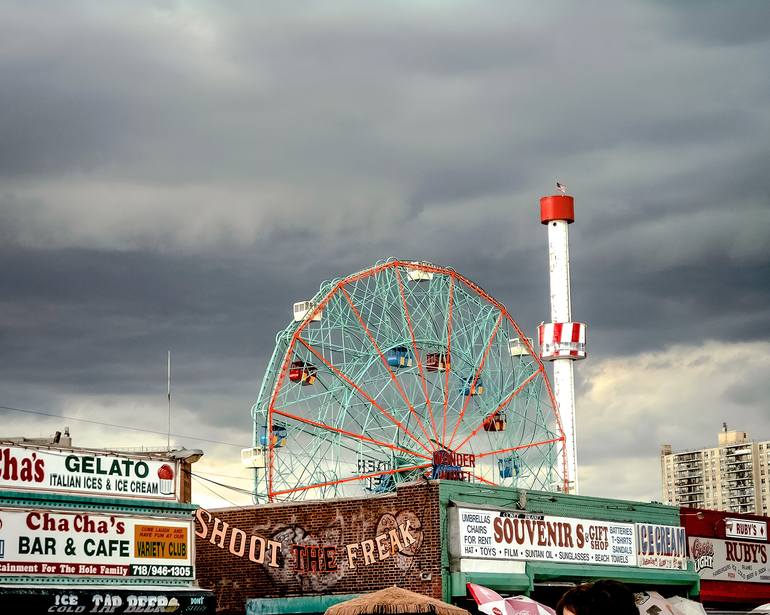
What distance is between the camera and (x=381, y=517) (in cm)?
3041

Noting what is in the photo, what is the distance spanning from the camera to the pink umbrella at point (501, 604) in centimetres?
2914

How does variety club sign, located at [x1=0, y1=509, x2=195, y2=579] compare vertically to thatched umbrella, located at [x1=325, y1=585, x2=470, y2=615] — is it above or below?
above

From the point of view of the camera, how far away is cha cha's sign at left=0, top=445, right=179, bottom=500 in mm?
22812

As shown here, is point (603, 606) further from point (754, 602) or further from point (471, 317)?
point (471, 317)

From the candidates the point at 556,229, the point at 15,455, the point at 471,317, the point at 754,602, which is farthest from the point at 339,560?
the point at 556,229

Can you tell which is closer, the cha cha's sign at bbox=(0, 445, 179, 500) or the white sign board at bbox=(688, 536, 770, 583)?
the cha cha's sign at bbox=(0, 445, 179, 500)

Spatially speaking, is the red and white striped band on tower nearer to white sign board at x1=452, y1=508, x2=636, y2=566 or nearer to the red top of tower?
the red top of tower

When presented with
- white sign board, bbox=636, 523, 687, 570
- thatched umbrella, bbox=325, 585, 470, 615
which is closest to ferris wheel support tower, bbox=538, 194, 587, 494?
white sign board, bbox=636, 523, 687, 570

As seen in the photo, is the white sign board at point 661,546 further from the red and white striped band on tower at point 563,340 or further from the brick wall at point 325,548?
the red and white striped band on tower at point 563,340

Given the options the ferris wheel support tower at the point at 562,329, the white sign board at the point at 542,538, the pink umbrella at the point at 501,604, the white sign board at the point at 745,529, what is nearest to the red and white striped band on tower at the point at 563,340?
the ferris wheel support tower at the point at 562,329

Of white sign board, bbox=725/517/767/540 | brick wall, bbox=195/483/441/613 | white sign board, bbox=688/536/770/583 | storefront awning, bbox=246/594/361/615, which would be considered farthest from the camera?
white sign board, bbox=725/517/767/540

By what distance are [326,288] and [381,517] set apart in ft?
74.8

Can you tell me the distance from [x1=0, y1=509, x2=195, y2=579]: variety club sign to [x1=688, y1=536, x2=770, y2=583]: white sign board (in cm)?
1980

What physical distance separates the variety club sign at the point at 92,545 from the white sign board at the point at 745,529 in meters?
21.9
